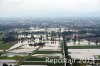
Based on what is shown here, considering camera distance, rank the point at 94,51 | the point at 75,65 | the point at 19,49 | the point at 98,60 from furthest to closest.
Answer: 1. the point at 19,49
2. the point at 94,51
3. the point at 98,60
4. the point at 75,65

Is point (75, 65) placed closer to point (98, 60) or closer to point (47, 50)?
point (98, 60)

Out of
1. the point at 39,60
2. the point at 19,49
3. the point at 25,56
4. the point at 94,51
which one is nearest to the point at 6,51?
the point at 19,49

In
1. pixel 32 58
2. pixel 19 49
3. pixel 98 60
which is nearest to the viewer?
pixel 98 60

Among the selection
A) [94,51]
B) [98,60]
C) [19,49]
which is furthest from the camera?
[19,49]

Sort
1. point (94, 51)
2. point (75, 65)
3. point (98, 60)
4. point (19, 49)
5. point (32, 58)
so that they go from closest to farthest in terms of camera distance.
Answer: point (75, 65) < point (98, 60) < point (32, 58) < point (94, 51) < point (19, 49)

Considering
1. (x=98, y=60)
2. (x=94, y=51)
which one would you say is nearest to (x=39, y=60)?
(x=98, y=60)

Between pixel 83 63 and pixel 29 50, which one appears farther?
pixel 29 50

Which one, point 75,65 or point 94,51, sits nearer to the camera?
point 75,65

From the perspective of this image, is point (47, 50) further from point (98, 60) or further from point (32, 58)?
point (98, 60)
